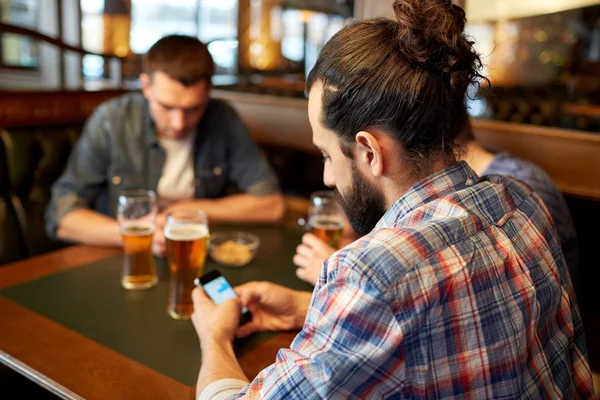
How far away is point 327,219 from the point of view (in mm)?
1689

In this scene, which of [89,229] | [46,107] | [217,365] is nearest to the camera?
[217,365]

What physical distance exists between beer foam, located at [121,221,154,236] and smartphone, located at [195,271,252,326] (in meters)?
0.24

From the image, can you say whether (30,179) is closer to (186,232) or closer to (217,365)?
(186,232)

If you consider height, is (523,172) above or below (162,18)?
below

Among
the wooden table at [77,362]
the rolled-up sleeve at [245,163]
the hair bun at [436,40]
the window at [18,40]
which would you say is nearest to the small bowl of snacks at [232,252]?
the wooden table at [77,362]

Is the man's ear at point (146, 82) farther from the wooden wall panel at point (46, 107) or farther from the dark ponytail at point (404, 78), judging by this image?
the dark ponytail at point (404, 78)

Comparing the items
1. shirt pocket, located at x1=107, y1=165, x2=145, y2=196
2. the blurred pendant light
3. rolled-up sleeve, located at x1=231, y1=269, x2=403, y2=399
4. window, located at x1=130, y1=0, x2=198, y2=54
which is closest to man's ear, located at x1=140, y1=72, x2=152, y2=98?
shirt pocket, located at x1=107, y1=165, x2=145, y2=196

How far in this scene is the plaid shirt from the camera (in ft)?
2.59

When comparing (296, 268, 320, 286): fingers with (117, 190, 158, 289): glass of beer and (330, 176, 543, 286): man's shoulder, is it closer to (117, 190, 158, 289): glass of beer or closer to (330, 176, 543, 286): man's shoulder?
(117, 190, 158, 289): glass of beer

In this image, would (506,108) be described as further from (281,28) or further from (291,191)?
(281,28)

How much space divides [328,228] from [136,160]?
2.97 ft

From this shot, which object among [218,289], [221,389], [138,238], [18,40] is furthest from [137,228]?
[18,40]

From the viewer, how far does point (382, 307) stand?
2.56 ft

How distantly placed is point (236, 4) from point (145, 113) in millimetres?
5821
